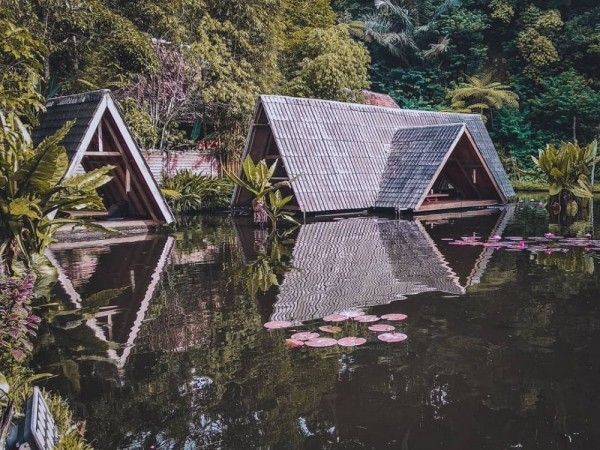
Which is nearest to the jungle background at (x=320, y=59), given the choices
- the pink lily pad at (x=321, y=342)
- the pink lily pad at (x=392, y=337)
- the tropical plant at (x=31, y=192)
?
the tropical plant at (x=31, y=192)

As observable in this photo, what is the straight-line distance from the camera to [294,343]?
4.01 meters

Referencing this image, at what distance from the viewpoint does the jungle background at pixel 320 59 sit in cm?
1188

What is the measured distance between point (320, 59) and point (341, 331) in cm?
1755

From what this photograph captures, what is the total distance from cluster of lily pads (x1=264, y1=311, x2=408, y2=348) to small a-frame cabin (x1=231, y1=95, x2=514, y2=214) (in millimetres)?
7296

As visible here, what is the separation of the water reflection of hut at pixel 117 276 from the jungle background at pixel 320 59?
12.5 feet

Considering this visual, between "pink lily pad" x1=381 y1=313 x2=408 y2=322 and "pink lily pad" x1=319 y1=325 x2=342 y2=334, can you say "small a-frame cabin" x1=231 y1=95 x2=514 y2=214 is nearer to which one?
"pink lily pad" x1=381 y1=313 x2=408 y2=322

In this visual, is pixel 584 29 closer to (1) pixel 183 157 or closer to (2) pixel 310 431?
(1) pixel 183 157

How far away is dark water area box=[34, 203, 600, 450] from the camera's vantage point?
9.22ft

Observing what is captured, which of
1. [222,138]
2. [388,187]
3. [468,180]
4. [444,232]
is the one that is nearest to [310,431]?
[444,232]

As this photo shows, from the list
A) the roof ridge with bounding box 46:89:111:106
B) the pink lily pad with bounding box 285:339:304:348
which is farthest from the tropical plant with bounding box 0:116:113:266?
the roof ridge with bounding box 46:89:111:106

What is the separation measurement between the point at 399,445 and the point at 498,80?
90.0 feet

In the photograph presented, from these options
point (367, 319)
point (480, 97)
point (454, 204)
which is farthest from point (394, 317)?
point (480, 97)

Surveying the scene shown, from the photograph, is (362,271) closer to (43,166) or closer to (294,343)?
(294,343)

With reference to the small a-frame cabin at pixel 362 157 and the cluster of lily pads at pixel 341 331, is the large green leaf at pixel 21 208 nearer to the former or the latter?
the cluster of lily pads at pixel 341 331
